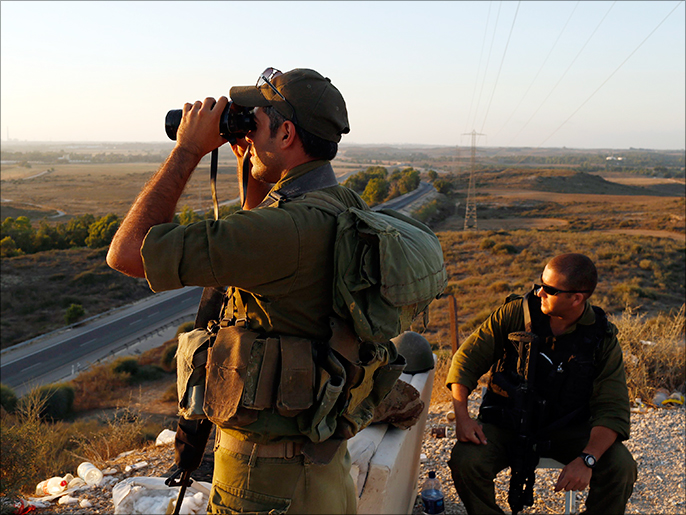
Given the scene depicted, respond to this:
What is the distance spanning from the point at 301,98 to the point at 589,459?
2.71 metres

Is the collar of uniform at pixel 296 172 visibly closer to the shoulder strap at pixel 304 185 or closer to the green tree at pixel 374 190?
the shoulder strap at pixel 304 185

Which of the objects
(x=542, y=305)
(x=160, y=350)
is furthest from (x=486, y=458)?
(x=160, y=350)

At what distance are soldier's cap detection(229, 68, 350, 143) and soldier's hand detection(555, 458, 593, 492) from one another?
251 centimetres

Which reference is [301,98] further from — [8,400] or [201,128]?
[8,400]

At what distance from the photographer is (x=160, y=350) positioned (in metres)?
25.2

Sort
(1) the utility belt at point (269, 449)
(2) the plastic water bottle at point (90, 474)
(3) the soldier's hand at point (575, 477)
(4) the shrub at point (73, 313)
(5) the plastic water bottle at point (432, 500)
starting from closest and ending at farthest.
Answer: (1) the utility belt at point (269, 449), (3) the soldier's hand at point (575, 477), (5) the plastic water bottle at point (432, 500), (2) the plastic water bottle at point (90, 474), (4) the shrub at point (73, 313)

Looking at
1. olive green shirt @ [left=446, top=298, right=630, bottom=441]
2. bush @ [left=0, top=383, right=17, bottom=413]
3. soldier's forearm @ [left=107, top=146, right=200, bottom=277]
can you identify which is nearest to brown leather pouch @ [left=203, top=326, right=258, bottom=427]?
soldier's forearm @ [left=107, top=146, right=200, bottom=277]

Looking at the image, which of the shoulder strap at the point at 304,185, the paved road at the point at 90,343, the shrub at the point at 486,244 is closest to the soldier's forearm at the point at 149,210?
the shoulder strap at the point at 304,185

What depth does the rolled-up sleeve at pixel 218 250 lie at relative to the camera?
1.49m

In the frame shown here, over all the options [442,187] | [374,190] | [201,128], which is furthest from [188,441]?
[442,187]

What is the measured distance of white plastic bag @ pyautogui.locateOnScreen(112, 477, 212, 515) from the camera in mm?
3273

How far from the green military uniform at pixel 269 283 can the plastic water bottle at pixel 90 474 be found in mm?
2711

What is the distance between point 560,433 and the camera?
347cm

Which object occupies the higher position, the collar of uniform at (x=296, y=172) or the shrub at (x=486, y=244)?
the collar of uniform at (x=296, y=172)
